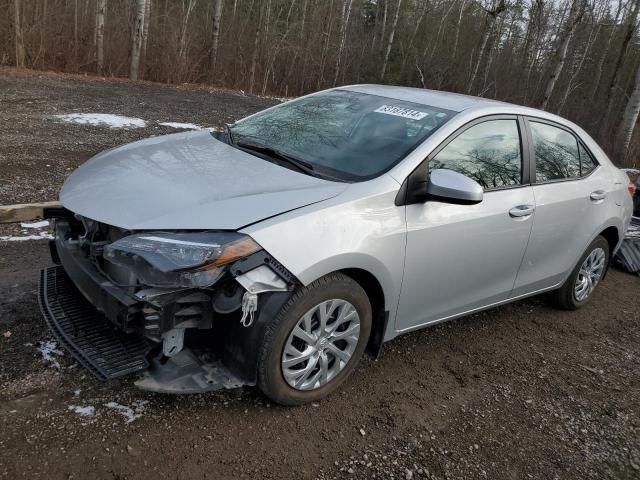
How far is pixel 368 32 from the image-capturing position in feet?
94.7

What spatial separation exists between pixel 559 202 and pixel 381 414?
2.17 m

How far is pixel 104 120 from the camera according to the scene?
9.96m

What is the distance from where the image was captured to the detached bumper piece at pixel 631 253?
6.40m

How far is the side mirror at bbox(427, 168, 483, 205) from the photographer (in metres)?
3.01

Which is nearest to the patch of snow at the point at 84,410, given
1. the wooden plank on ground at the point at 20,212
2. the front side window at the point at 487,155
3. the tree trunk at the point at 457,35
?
the front side window at the point at 487,155

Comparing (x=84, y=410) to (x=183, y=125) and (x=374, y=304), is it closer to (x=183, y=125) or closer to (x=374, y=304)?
(x=374, y=304)

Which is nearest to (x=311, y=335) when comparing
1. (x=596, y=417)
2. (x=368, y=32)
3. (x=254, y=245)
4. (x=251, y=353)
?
(x=251, y=353)

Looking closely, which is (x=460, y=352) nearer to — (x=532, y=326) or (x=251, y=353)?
(x=532, y=326)

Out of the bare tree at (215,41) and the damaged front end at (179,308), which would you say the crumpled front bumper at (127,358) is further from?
the bare tree at (215,41)

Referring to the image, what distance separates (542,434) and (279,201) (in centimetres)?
203

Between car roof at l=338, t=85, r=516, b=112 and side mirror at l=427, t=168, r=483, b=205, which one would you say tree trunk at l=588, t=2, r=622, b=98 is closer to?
car roof at l=338, t=85, r=516, b=112

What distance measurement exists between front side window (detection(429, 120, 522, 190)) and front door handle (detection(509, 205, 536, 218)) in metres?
0.17

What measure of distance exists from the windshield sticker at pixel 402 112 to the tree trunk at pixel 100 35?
622 inches

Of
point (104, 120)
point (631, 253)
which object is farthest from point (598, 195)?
point (104, 120)
